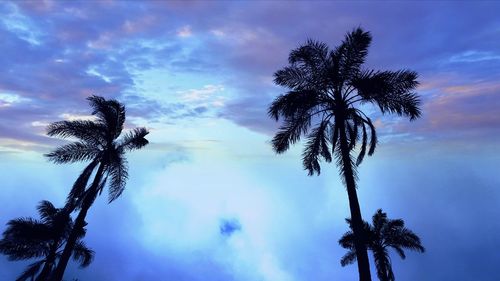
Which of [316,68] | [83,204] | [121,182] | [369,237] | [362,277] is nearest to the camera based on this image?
[362,277]

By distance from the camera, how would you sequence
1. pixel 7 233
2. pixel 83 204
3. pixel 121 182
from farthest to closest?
pixel 7 233, pixel 121 182, pixel 83 204

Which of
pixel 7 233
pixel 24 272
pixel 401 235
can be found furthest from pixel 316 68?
pixel 7 233

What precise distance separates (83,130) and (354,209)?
16.2 m

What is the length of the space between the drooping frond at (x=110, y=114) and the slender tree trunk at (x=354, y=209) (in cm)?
1341

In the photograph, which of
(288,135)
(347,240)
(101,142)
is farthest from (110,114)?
(347,240)

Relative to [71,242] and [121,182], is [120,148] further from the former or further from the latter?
[71,242]

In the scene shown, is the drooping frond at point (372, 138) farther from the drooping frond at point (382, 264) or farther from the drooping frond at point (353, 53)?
the drooping frond at point (382, 264)

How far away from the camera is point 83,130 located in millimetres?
22328

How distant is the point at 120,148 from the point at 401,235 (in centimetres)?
2685

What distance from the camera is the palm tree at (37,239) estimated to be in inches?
1104

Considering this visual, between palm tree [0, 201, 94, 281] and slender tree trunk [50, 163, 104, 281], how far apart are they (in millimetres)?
7576

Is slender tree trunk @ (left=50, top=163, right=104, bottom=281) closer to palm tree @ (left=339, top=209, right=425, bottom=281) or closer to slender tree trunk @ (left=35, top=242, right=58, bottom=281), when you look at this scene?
slender tree trunk @ (left=35, top=242, right=58, bottom=281)

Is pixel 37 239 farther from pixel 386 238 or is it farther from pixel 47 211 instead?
pixel 386 238

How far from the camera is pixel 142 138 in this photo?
23.7 m
